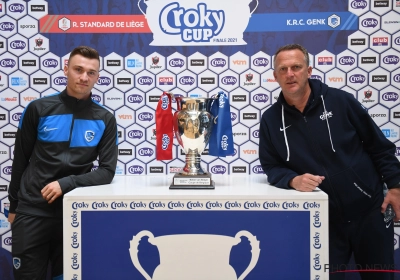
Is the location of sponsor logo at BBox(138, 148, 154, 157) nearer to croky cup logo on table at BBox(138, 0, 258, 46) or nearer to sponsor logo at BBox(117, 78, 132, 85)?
sponsor logo at BBox(117, 78, 132, 85)

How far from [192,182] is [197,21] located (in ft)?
3.43

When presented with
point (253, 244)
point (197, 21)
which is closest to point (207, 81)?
point (197, 21)

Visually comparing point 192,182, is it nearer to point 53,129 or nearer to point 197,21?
point 53,129

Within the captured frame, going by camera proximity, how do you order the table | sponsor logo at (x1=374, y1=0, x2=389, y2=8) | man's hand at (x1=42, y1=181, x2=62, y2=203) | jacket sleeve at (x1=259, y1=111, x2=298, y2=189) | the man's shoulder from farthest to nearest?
sponsor logo at (x1=374, y1=0, x2=389, y2=8), the man's shoulder, jacket sleeve at (x1=259, y1=111, x2=298, y2=189), man's hand at (x1=42, y1=181, x2=62, y2=203), the table

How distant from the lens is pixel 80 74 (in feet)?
6.25

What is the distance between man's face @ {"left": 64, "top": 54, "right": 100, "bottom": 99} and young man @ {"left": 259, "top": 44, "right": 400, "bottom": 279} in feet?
3.10

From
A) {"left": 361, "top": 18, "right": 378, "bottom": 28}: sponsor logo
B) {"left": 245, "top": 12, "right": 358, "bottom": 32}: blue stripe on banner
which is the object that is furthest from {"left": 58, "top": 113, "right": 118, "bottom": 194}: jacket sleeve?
{"left": 361, "top": 18, "right": 378, "bottom": 28}: sponsor logo

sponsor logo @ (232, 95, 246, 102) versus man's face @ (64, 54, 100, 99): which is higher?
man's face @ (64, 54, 100, 99)

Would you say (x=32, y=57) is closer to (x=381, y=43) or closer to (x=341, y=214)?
(x=341, y=214)

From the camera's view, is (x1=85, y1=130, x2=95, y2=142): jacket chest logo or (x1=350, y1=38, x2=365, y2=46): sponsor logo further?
(x1=350, y1=38, x2=365, y2=46): sponsor logo

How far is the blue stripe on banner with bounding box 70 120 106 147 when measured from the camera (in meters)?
1.91

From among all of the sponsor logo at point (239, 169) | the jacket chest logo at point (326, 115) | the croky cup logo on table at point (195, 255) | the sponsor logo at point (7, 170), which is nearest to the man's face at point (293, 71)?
the jacket chest logo at point (326, 115)

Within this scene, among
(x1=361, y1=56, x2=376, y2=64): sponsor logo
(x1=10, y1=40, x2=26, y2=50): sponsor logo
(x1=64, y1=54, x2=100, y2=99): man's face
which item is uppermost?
(x1=10, y1=40, x2=26, y2=50): sponsor logo

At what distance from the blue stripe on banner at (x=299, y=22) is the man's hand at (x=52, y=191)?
4.58ft
